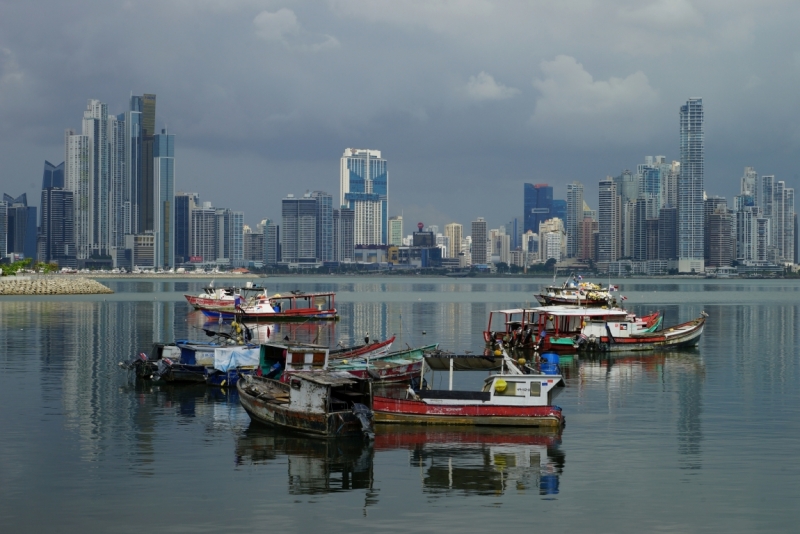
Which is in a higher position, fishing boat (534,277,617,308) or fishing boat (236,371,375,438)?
fishing boat (534,277,617,308)

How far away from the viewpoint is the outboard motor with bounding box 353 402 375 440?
111ft

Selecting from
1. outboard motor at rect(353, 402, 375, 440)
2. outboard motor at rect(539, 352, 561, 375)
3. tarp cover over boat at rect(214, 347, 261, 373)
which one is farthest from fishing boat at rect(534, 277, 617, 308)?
outboard motor at rect(353, 402, 375, 440)

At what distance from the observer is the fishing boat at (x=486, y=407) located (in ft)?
118

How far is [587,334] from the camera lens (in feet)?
219

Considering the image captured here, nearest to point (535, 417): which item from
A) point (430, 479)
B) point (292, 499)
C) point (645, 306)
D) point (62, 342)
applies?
point (430, 479)

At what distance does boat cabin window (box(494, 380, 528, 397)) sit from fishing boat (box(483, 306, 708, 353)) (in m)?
27.8

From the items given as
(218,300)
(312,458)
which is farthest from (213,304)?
(312,458)

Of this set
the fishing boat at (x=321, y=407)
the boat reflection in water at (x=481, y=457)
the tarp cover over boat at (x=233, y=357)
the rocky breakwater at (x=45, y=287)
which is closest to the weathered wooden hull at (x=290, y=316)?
the tarp cover over boat at (x=233, y=357)

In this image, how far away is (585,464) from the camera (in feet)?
101

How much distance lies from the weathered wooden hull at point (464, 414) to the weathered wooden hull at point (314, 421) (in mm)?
1753

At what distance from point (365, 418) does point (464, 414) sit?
13.3 feet

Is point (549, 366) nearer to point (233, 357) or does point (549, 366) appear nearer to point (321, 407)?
point (321, 407)

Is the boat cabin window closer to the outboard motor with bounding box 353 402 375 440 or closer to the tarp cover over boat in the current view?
the outboard motor with bounding box 353 402 375 440

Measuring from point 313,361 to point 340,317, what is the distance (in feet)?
214
